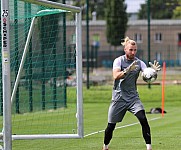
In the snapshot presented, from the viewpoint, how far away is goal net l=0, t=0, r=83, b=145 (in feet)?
48.9

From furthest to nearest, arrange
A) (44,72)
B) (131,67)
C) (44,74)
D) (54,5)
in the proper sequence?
(44,74)
(44,72)
(54,5)
(131,67)

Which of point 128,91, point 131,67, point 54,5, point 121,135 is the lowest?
point 121,135

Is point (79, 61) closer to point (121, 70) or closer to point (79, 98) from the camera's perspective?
point (79, 98)

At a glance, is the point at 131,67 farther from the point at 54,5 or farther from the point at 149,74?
the point at 54,5

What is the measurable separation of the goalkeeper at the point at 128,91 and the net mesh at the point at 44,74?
3963 mm

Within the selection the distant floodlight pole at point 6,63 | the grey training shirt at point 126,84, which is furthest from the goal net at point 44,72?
the distant floodlight pole at point 6,63

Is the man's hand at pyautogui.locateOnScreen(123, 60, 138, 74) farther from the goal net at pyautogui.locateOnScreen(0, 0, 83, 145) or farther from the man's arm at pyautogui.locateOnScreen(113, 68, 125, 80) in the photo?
the goal net at pyautogui.locateOnScreen(0, 0, 83, 145)

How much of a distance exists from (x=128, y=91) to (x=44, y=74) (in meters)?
9.99

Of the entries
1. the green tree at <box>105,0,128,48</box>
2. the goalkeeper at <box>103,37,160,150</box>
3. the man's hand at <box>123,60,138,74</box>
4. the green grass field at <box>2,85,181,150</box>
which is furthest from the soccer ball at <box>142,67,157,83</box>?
the green tree at <box>105,0,128,48</box>

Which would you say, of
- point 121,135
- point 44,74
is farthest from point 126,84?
point 44,74

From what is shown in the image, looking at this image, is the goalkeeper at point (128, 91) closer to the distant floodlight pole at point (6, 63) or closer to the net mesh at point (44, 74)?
the distant floodlight pole at point (6, 63)

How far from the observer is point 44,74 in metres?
21.1

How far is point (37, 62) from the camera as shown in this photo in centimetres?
2005

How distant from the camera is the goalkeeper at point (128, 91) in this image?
11203 mm
